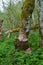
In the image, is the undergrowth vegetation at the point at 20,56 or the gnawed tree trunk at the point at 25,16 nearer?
the undergrowth vegetation at the point at 20,56

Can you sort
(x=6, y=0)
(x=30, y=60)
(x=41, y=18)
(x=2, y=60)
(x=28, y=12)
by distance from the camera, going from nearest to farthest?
(x=30, y=60) → (x=2, y=60) → (x=41, y=18) → (x=28, y=12) → (x=6, y=0)

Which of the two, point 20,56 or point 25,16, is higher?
point 25,16

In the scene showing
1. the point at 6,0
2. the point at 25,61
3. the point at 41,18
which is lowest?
the point at 25,61

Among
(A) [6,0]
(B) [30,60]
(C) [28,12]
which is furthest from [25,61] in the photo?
(A) [6,0]

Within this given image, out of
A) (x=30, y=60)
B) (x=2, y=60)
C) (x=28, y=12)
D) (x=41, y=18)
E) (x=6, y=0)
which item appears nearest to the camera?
(x=30, y=60)

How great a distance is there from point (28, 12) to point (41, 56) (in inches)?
74.5

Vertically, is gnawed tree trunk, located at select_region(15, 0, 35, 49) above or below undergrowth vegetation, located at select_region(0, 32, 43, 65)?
above

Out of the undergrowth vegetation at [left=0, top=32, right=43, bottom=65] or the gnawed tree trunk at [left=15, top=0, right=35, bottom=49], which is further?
the gnawed tree trunk at [left=15, top=0, right=35, bottom=49]

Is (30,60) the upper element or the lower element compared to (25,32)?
lower

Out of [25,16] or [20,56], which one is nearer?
[20,56]

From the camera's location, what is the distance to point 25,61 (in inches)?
263

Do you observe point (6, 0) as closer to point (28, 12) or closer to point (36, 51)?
point (28, 12)

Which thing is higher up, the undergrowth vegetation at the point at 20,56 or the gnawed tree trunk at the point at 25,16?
the gnawed tree trunk at the point at 25,16

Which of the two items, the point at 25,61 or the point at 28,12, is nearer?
the point at 25,61
